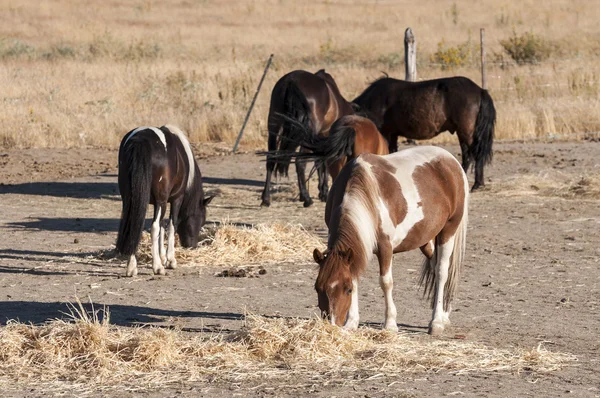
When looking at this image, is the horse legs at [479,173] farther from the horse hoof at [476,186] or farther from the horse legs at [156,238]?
the horse legs at [156,238]

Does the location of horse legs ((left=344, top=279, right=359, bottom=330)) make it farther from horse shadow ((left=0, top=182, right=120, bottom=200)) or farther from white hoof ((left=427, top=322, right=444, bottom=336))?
horse shadow ((left=0, top=182, right=120, bottom=200))

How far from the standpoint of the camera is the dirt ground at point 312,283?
5449 mm

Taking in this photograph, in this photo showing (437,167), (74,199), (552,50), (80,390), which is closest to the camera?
(80,390)

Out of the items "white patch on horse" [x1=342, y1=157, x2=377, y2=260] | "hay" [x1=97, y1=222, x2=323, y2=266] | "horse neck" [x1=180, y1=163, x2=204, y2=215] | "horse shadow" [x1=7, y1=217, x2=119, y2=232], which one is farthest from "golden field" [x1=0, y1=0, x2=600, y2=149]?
"white patch on horse" [x1=342, y1=157, x2=377, y2=260]

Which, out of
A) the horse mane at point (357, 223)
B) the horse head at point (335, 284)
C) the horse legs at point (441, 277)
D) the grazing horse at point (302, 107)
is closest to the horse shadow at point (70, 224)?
the grazing horse at point (302, 107)

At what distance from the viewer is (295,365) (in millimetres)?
5680

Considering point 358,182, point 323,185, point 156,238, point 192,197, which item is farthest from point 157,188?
point 323,185

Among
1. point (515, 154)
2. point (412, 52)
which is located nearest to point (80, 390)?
point (515, 154)

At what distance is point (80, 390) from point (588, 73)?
61.0 feet

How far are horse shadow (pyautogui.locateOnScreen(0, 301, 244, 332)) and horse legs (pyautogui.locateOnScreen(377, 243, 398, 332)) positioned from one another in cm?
122

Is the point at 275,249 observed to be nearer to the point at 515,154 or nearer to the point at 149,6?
the point at 515,154

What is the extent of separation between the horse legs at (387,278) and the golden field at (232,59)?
11800mm

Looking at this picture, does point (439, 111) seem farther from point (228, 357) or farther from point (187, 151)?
point (228, 357)

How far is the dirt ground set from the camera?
5.45 metres
